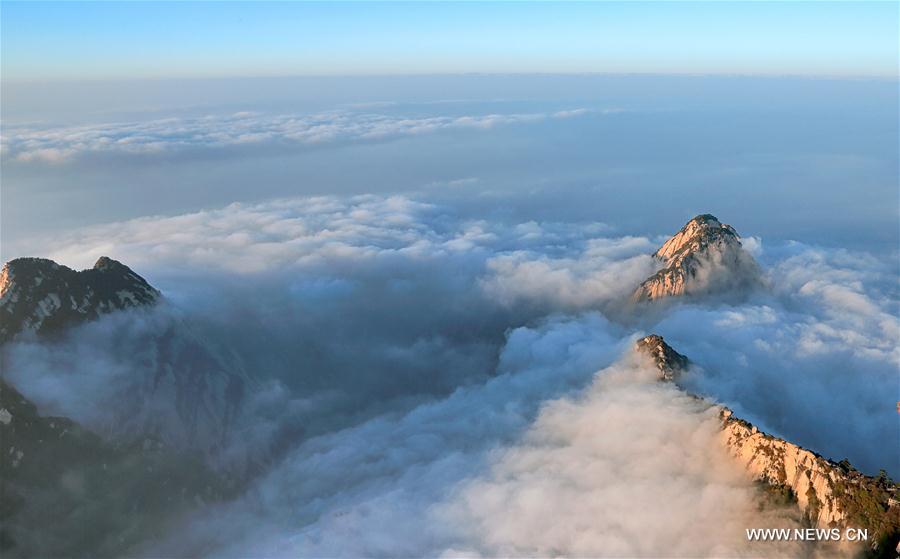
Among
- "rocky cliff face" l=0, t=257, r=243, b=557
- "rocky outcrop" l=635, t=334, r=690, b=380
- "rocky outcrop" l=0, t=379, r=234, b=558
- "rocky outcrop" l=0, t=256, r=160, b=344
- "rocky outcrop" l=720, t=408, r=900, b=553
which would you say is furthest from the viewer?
"rocky outcrop" l=635, t=334, r=690, b=380

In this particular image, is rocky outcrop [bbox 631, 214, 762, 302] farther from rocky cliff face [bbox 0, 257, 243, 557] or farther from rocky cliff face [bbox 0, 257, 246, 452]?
rocky cliff face [bbox 0, 257, 243, 557]

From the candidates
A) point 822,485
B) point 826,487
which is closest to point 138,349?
point 822,485

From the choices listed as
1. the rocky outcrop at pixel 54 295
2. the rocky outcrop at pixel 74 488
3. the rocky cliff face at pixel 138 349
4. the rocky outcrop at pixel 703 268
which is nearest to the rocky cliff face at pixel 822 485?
the rocky outcrop at pixel 703 268

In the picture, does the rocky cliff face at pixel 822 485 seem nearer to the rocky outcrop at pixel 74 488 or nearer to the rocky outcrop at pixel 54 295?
the rocky outcrop at pixel 74 488

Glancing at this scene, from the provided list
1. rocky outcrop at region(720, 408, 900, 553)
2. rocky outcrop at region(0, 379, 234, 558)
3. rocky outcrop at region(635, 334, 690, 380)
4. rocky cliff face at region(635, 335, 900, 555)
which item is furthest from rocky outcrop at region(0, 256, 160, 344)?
rocky outcrop at region(720, 408, 900, 553)

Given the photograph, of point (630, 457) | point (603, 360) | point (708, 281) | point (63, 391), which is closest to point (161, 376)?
point (63, 391)

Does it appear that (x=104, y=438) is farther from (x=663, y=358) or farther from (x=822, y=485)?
(x=822, y=485)
